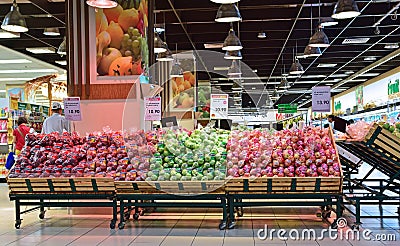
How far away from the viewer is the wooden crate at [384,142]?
17.4ft

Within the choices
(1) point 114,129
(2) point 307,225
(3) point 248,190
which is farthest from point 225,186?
(1) point 114,129

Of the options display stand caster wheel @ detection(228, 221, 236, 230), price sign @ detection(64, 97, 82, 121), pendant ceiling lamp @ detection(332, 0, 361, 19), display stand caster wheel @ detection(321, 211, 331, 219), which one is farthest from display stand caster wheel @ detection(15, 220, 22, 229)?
pendant ceiling lamp @ detection(332, 0, 361, 19)

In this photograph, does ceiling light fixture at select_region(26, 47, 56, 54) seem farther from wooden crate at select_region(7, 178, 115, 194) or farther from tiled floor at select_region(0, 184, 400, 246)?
wooden crate at select_region(7, 178, 115, 194)

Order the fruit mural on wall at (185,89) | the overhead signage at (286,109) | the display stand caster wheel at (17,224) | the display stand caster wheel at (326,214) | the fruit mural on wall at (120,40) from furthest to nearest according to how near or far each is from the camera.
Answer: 1. the overhead signage at (286,109)
2. the fruit mural on wall at (185,89)
3. the fruit mural on wall at (120,40)
4. the display stand caster wheel at (326,214)
5. the display stand caster wheel at (17,224)

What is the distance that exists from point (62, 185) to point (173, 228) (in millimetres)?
1465

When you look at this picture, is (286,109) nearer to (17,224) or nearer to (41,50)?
(41,50)

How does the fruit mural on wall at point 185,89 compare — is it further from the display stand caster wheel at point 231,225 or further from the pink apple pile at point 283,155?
the display stand caster wheel at point 231,225

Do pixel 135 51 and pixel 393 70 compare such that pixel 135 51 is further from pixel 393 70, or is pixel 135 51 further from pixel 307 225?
pixel 393 70

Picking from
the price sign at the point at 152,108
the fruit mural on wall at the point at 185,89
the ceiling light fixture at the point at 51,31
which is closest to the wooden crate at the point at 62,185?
the price sign at the point at 152,108

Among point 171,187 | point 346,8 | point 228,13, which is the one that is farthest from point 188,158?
point 346,8

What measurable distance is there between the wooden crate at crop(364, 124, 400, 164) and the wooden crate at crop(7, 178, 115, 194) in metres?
3.11

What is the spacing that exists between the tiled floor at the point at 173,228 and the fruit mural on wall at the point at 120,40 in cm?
208

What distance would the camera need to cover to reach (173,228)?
5492 mm

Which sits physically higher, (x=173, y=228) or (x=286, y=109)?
(x=286, y=109)
